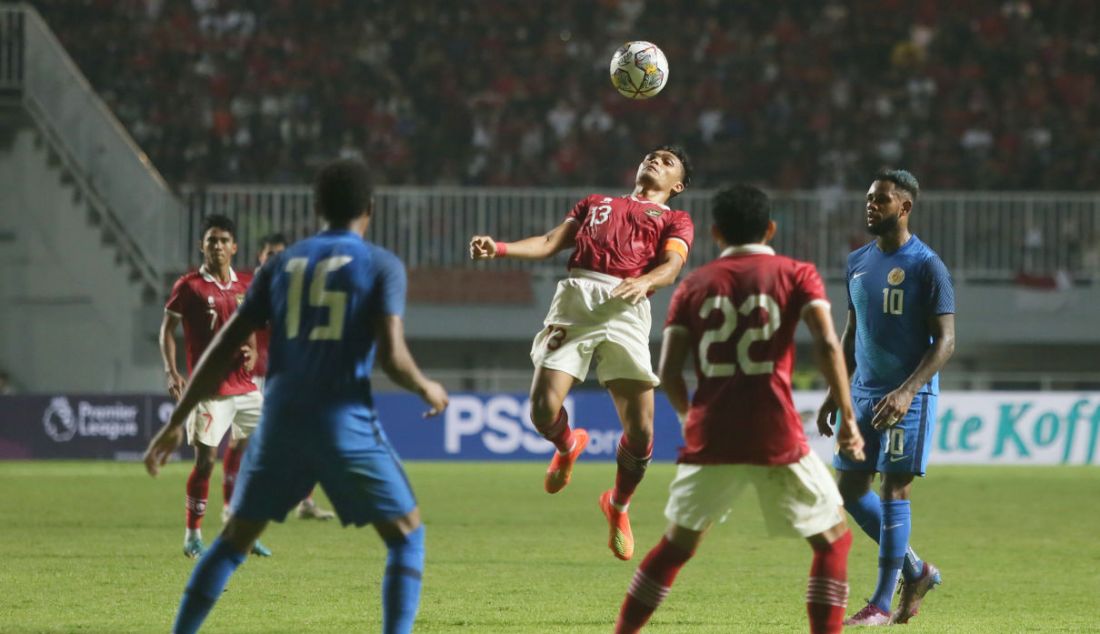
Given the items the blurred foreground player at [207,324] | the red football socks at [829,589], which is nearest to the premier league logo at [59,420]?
the blurred foreground player at [207,324]

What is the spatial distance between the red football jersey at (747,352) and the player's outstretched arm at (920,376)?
1.91m

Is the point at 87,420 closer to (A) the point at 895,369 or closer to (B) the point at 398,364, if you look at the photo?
(A) the point at 895,369

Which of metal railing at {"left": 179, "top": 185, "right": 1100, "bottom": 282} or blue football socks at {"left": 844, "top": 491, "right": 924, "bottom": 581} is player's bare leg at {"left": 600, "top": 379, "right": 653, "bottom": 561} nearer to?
blue football socks at {"left": 844, "top": 491, "right": 924, "bottom": 581}

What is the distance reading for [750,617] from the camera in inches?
322

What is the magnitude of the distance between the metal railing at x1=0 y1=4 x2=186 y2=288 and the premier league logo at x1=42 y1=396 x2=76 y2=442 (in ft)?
9.77

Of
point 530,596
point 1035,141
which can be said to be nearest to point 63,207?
point 1035,141

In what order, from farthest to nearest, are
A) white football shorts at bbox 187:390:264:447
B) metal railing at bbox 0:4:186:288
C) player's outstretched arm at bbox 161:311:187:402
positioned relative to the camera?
metal railing at bbox 0:4:186:288, white football shorts at bbox 187:390:264:447, player's outstretched arm at bbox 161:311:187:402

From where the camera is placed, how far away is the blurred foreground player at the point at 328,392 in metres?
5.90

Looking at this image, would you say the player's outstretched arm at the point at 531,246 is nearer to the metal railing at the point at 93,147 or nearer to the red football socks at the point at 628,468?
the red football socks at the point at 628,468

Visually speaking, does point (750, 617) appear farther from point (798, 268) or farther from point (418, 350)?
point (418, 350)

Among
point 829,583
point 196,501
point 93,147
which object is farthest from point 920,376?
point 93,147

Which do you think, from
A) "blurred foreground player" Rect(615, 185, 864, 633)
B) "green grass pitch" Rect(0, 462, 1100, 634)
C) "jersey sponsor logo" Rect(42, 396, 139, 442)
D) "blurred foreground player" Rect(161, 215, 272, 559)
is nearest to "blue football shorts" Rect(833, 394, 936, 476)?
"green grass pitch" Rect(0, 462, 1100, 634)

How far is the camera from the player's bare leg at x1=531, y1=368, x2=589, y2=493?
9484 mm

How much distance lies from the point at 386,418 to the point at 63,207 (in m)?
6.75
